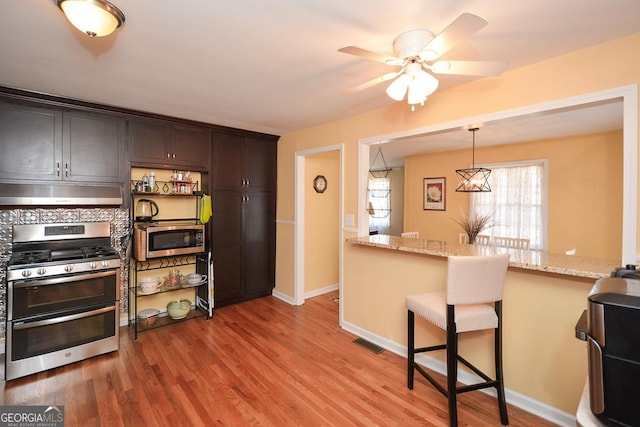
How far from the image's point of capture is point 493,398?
2.13 m

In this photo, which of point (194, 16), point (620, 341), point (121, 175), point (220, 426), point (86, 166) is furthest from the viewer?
point (121, 175)

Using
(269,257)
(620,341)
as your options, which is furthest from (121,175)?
(620,341)

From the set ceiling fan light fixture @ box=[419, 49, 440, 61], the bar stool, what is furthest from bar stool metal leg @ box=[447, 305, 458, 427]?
ceiling fan light fixture @ box=[419, 49, 440, 61]

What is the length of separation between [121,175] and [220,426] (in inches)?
104

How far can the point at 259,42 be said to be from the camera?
179cm

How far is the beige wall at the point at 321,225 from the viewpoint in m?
4.27

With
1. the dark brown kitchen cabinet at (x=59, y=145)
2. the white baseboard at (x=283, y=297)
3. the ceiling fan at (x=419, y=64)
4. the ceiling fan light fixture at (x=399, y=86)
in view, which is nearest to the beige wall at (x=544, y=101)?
the ceiling fan at (x=419, y=64)

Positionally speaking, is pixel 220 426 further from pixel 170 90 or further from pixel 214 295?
pixel 170 90

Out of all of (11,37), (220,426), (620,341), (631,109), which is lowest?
(220,426)

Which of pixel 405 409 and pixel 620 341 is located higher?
pixel 620 341

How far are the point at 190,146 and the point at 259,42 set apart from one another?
86.3 inches

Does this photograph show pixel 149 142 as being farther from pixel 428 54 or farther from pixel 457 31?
pixel 457 31

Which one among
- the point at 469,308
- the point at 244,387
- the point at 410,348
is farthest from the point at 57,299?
the point at 469,308

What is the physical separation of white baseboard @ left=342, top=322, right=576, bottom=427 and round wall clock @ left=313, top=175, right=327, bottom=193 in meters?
1.97
